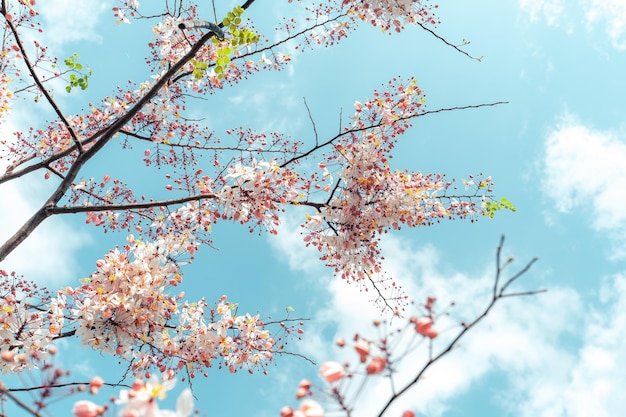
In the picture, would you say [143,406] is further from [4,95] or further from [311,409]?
[4,95]

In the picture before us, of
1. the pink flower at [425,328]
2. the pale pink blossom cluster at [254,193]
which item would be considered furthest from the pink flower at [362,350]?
the pale pink blossom cluster at [254,193]

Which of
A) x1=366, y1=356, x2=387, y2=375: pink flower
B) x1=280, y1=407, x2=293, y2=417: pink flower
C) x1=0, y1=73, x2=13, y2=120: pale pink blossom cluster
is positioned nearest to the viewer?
x1=280, y1=407, x2=293, y2=417: pink flower

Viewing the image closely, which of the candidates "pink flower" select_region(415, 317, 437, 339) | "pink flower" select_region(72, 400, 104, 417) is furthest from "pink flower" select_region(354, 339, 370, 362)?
"pink flower" select_region(72, 400, 104, 417)

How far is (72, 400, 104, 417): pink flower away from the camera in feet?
4.81

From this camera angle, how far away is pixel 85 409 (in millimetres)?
1471

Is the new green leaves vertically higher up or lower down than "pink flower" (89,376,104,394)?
higher up

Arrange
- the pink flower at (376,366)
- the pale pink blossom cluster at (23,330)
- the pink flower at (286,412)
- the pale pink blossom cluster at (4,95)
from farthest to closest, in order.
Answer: the pale pink blossom cluster at (4,95) < the pale pink blossom cluster at (23,330) < the pink flower at (376,366) < the pink flower at (286,412)

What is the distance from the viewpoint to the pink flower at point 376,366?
5.04 ft

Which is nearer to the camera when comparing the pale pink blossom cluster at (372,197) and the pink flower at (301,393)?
the pink flower at (301,393)

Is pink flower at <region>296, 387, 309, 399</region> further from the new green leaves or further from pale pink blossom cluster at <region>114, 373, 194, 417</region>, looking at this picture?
the new green leaves

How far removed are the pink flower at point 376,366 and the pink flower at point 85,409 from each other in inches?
35.9

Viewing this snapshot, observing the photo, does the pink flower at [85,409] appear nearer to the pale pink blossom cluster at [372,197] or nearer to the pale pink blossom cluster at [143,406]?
the pale pink blossom cluster at [143,406]

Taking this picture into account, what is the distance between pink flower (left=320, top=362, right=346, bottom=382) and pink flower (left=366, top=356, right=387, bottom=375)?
0.10 meters

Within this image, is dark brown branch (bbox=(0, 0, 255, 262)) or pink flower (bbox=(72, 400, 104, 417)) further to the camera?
dark brown branch (bbox=(0, 0, 255, 262))
